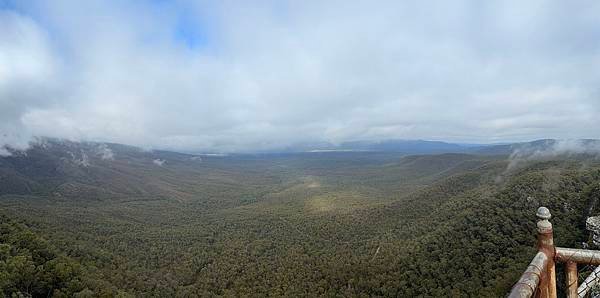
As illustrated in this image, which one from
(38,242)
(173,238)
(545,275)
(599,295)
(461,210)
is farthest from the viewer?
(173,238)

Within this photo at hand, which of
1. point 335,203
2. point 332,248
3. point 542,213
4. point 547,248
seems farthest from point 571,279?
point 335,203

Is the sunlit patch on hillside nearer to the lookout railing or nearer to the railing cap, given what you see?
the lookout railing

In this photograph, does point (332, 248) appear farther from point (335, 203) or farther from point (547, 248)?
point (547, 248)

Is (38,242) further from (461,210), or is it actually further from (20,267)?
(461,210)

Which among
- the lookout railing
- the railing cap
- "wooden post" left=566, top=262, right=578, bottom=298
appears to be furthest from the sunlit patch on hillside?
the railing cap

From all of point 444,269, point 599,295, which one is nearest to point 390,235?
A: point 444,269
